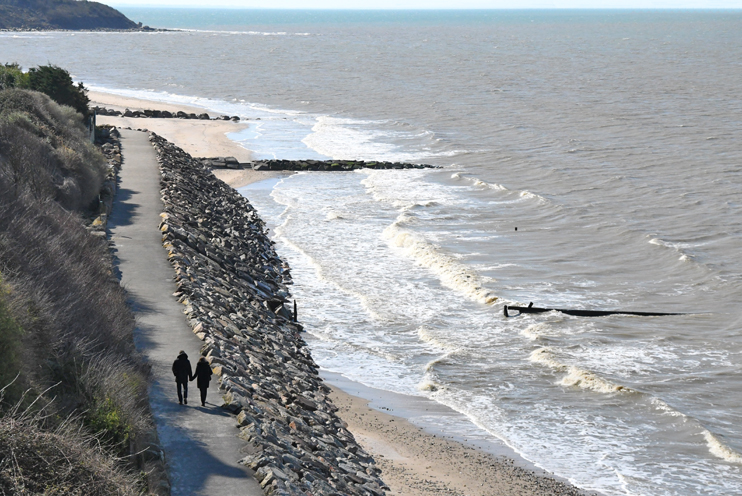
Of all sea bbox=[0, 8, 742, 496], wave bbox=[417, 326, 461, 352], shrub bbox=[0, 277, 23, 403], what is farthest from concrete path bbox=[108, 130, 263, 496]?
wave bbox=[417, 326, 461, 352]

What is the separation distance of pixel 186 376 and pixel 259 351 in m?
4.23

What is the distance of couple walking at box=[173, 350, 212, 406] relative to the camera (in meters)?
13.0

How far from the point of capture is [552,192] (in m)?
39.3

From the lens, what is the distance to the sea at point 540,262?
17.0m

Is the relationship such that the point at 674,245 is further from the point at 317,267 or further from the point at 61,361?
the point at 61,361

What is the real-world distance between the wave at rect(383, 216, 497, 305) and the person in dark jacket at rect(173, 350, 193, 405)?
12.3 m

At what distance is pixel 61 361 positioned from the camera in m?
11.1

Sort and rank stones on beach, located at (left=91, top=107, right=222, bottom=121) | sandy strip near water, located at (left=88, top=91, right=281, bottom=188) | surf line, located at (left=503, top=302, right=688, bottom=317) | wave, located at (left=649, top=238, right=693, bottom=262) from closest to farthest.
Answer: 1. surf line, located at (left=503, top=302, right=688, bottom=317)
2. wave, located at (left=649, top=238, right=693, bottom=262)
3. sandy strip near water, located at (left=88, top=91, right=281, bottom=188)
4. stones on beach, located at (left=91, top=107, right=222, bottom=121)

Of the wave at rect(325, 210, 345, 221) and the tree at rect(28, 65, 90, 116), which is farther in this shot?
the tree at rect(28, 65, 90, 116)

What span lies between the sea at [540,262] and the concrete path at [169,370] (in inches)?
175

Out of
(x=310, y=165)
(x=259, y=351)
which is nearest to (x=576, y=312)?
(x=259, y=351)

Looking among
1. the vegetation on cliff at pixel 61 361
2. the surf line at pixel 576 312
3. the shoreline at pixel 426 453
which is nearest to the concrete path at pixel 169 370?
the vegetation on cliff at pixel 61 361

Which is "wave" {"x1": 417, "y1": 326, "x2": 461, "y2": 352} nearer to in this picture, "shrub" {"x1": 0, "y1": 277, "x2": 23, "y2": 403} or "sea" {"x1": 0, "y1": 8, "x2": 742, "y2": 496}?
"sea" {"x1": 0, "y1": 8, "x2": 742, "y2": 496}

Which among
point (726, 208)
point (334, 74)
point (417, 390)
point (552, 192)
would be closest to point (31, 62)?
point (334, 74)
